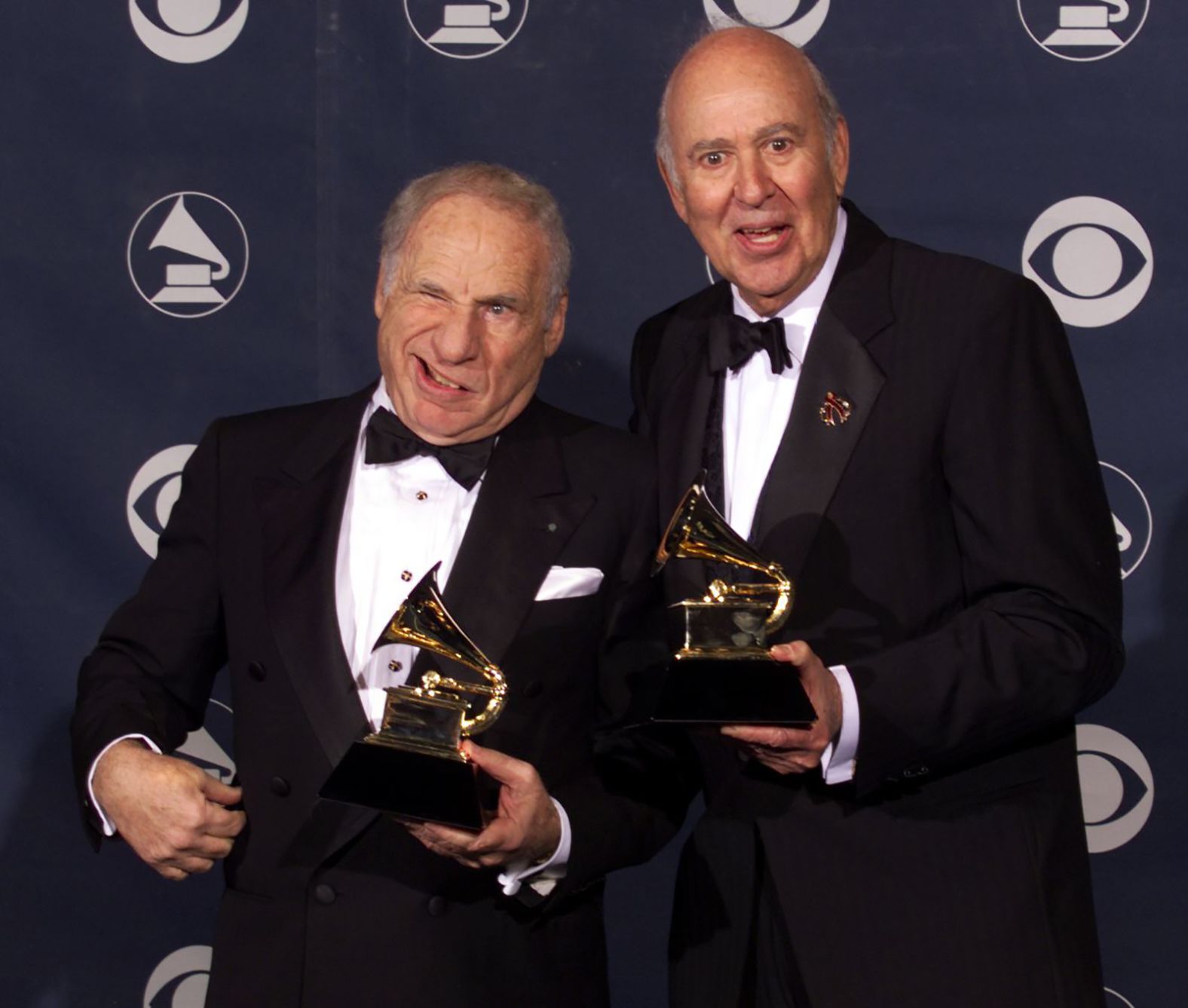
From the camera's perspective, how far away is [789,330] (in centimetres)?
223

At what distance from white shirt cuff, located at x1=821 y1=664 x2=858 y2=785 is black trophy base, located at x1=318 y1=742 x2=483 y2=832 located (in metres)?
0.47

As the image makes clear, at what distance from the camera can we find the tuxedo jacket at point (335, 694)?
1.93 meters

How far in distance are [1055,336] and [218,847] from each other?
1249mm

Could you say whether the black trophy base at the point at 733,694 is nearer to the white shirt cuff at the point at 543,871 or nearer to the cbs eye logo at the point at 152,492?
the white shirt cuff at the point at 543,871

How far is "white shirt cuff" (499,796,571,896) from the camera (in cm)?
191

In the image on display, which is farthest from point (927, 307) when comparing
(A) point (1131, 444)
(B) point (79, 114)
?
(B) point (79, 114)

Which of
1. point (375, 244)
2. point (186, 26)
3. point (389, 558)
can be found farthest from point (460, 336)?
point (186, 26)

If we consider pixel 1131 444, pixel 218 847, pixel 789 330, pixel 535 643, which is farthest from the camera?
pixel 1131 444

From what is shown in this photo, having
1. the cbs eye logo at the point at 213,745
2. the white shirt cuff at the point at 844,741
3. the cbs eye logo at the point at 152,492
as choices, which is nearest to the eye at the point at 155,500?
the cbs eye logo at the point at 152,492

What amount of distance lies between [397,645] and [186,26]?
159 centimetres

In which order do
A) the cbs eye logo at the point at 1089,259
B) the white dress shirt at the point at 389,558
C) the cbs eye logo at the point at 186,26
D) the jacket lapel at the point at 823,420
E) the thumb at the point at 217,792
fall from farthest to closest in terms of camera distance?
the cbs eye logo at the point at 186,26
the cbs eye logo at the point at 1089,259
the jacket lapel at the point at 823,420
the white dress shirt at the point at 389,558
the thumb at the point at 217,792

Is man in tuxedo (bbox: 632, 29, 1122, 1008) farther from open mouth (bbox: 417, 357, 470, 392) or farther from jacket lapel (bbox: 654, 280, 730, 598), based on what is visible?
open mouth (bbox: 417, 357, 470, 392)

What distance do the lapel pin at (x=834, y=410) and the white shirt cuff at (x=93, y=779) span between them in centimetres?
96

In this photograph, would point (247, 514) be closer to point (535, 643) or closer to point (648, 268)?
point (535, 643)
